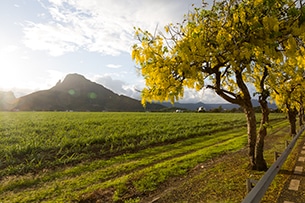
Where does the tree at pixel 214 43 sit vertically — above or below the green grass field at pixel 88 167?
above

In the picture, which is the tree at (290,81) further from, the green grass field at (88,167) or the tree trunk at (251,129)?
the green grass field at (88,167)

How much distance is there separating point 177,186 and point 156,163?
4.18 meters

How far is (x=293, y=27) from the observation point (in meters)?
7.04

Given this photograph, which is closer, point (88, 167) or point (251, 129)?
point (251, 129)

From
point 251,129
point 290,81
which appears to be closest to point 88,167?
point 251,129

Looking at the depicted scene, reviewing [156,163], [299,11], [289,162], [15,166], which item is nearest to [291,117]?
[289,162]

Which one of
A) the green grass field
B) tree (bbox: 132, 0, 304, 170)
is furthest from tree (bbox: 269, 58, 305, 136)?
the green grass field

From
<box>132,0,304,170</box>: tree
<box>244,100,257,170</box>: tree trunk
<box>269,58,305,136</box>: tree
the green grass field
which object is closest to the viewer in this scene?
<box>132,0,304,170</box>: tree

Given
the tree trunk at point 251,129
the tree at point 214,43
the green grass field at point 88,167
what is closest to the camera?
the tree at point 214,43

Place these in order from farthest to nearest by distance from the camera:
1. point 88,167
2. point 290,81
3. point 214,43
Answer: point 290,81 < point 88,167 < point 214,43

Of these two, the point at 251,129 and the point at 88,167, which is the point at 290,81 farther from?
the point at 88,167

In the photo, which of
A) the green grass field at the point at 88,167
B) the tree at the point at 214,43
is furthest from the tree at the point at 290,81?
the green grass field at the point at 88,167

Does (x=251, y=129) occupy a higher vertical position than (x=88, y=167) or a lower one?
higher

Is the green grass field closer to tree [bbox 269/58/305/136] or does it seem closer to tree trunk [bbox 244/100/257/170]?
tree trunk [bbox 244/100/257/170]
